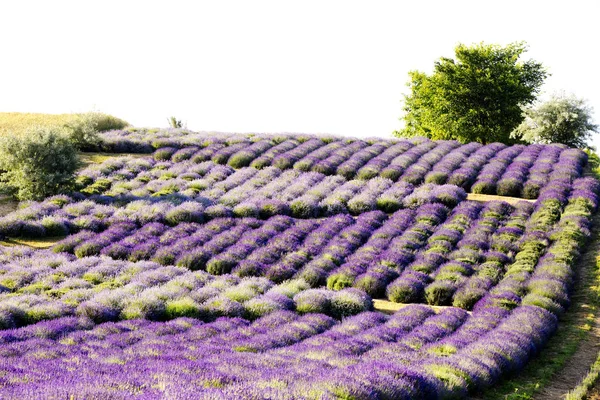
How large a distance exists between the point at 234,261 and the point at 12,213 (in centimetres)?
981

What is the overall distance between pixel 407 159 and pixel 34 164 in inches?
645

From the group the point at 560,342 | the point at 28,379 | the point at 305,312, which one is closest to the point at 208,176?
the point at 305,312

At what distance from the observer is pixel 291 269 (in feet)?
66.6

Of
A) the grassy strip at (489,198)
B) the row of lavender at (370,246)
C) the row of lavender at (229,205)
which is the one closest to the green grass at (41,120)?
the row of lavender at (229,205)

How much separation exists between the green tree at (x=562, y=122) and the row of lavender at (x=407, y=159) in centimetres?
555

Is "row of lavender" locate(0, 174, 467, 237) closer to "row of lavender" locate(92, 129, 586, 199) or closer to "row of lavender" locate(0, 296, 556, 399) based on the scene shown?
"row of lavender" locate(92, 129, 586, 199)

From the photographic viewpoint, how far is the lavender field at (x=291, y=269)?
36.3ft

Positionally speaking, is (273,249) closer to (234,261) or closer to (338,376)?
(234,261)

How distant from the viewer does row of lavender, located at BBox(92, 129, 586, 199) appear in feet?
94.6

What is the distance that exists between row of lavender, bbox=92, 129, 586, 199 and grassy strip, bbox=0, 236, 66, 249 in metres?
9.90

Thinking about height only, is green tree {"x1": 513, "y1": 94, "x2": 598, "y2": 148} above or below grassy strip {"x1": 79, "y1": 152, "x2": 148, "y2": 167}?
above

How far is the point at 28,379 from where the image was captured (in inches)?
390

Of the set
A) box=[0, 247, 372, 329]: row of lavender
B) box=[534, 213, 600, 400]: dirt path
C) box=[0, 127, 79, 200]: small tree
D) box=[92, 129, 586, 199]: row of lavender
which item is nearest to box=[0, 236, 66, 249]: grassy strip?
box=[0, 247, 372, 329]: row of lavender

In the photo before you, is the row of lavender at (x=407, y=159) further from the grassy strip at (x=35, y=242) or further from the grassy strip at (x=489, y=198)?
the grassy strip at (x=35, y=242)
